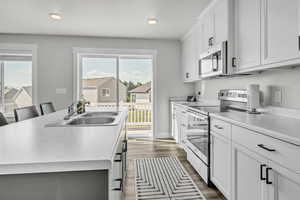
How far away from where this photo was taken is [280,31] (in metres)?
1.43

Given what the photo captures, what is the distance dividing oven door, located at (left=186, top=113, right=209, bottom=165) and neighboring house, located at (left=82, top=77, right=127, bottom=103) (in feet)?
7.46

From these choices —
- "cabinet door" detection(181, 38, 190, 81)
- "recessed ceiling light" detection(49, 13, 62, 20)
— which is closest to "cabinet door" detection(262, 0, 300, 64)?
"cabinet door" detection(181, 38, 190, 81)

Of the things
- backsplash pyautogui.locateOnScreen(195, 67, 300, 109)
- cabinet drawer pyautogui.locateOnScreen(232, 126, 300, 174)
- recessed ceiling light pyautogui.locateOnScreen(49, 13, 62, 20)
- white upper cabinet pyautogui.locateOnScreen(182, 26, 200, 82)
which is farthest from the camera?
white upper cabinet pyautogui.locateOnScreen(182, 26, 200, 82)

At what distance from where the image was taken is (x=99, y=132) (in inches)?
43.2

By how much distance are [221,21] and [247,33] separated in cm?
51

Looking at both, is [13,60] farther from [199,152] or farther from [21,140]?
[199,152]

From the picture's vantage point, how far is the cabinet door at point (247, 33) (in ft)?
5.55

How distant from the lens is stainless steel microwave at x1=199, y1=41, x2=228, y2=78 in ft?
6.92

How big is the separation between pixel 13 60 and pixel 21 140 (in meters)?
4.11

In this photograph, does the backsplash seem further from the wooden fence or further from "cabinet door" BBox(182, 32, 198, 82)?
the wooden fence

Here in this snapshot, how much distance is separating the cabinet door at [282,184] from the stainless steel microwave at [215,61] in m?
1.27

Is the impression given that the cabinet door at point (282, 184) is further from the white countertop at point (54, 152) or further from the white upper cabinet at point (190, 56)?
the white upper cabinet at point (190, 56)

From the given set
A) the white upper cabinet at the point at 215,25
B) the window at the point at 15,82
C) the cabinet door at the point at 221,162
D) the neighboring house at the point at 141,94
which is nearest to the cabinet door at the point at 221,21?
the white upper cabinet at the point at 215,25

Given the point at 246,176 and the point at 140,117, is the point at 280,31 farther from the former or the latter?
the point at 140,117
